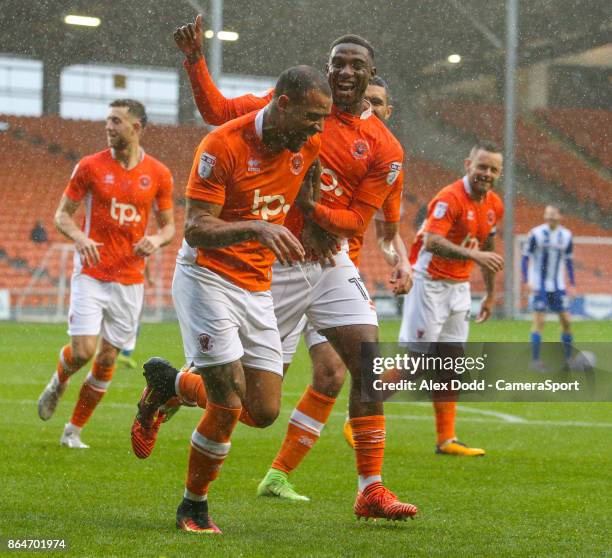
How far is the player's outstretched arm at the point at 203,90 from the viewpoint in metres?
4.31

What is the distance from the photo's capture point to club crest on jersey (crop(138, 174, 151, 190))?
6719 millimetres

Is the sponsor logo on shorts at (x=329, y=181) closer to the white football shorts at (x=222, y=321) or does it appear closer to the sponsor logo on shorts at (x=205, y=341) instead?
the white football shorts at (x=222, y=321)

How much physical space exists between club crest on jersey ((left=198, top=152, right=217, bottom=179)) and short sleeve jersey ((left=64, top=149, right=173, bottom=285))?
115 inches

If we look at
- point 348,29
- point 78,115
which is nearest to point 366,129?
point 348,29

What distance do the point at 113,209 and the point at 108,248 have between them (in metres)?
0.23

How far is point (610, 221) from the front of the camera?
26109 mm

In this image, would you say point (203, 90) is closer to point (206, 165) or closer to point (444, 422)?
point (206, 165)

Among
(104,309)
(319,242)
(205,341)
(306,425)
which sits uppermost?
(319,242)

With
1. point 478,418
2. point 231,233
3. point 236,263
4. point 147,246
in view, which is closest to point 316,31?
point 478,418

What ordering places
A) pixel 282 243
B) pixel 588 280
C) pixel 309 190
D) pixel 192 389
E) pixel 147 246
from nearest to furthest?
pixel 282 243
pixel 309 190
pixel 192 389
pixel 147 246
pixel 588 280

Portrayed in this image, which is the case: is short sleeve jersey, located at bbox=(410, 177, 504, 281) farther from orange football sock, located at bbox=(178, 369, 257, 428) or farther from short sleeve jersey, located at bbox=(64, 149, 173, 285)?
orange football sock, located at bbox=(178, 369, 257, 428)

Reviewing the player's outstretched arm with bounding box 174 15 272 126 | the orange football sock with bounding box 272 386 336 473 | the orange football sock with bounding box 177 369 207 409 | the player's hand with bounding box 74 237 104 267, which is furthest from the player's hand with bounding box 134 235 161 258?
the player's outstretched arm with bounding box 174 15 272 126

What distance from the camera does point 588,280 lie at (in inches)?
982

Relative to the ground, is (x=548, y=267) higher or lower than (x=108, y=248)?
lower
